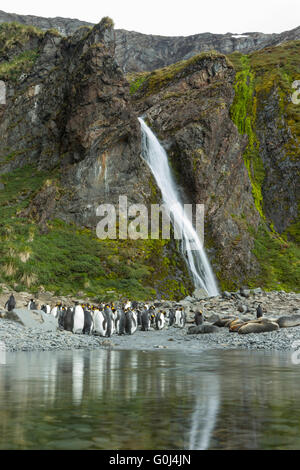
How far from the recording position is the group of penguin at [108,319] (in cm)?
2158

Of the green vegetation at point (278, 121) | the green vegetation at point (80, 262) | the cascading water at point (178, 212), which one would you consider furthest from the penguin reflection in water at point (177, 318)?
the green vegetation at point (278, 121)

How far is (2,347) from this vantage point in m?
15.4

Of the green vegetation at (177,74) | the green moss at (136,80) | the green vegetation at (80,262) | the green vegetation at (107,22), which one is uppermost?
the green moss at (136,80)

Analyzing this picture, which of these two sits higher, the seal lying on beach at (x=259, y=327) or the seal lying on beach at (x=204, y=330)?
the seal lying on beach at (x=259, y=327)

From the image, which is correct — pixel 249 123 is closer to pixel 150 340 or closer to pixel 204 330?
pixel 204 330

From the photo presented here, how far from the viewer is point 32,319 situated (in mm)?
20172

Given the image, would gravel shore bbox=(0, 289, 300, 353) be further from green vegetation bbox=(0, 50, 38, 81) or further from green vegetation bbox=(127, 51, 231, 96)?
green vegetation bbox=(0, 50, 38, 81)

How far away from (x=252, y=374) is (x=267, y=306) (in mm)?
22423

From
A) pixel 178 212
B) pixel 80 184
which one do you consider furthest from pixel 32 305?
pixel 178 212

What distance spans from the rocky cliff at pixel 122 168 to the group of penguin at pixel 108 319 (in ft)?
20.2

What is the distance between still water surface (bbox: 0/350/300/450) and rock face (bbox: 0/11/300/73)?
109029 mm

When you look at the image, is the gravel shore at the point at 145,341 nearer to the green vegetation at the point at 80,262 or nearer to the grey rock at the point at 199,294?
the green vegetation at the point at 80,262

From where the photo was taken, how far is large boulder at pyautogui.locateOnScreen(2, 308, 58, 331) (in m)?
19.8

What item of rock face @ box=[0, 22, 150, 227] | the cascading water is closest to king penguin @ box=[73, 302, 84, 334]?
the cascading water
